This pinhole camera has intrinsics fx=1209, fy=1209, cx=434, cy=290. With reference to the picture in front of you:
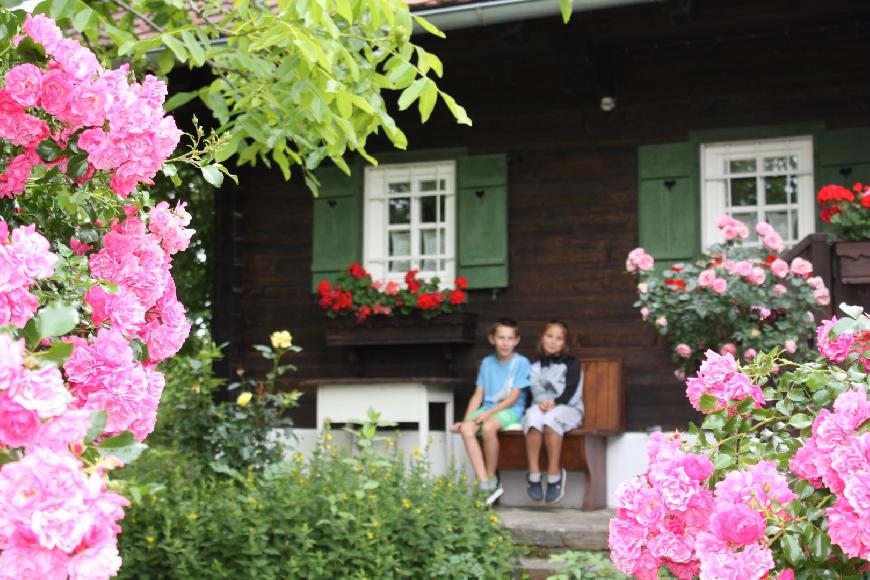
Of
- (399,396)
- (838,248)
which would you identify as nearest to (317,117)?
(838,248)

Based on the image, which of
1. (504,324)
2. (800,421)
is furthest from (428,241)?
(800,421)

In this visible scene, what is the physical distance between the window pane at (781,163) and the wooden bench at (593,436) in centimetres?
165

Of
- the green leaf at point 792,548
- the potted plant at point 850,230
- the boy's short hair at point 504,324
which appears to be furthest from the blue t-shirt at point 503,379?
the green leaf at point 792,548

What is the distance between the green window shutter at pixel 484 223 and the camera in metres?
8.52

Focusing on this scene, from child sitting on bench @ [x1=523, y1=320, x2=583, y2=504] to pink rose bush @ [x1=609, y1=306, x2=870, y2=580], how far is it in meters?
4.68

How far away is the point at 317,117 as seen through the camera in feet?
13.8

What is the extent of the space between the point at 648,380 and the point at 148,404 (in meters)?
6.27

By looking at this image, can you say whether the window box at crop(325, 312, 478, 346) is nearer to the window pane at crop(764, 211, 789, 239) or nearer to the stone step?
the stone step

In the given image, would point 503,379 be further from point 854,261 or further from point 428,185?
point 854,261

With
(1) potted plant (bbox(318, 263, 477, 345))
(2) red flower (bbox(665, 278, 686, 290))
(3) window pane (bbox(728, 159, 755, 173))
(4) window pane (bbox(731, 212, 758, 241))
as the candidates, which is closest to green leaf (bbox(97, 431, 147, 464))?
(2) red flower (bbox(665, 278, 686, 290))

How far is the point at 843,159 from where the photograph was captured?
7.64 metres

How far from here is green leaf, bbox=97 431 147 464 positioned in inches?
71.7

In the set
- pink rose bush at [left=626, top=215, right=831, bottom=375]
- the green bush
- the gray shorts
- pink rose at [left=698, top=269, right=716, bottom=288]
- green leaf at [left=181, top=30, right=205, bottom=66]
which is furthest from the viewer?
the gray shorts

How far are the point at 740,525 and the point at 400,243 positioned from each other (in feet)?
22.1
